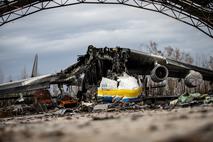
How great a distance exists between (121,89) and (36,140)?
41.7 feet

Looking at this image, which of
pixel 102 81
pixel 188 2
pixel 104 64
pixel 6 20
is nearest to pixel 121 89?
pixel 102 81

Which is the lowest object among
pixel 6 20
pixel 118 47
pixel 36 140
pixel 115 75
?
pixel 36 140

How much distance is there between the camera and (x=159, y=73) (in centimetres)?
1777

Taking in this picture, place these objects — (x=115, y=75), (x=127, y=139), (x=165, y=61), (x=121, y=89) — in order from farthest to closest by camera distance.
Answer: (x=165, y=61) → (x=115, y=75) → (x=121, y=89) → (x=127, y=139)

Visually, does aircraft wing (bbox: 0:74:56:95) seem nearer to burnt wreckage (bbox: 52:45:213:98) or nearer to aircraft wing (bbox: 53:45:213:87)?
burnt wreckage (bbox: 52:45:213:98)

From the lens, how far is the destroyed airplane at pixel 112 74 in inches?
650

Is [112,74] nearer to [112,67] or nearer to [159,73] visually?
[112,67]

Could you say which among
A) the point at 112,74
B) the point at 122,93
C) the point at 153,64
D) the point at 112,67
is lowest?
the point at 122,93

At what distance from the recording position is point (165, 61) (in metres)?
19.1

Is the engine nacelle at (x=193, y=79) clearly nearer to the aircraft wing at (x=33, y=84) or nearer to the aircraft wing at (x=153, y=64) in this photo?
the aircraft wing at (x=153, y=64)

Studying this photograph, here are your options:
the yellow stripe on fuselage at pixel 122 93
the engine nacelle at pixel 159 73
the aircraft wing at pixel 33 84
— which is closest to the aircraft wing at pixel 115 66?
the engine nacelle at pixel 159 73

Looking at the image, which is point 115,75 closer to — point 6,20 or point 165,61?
point 165,61

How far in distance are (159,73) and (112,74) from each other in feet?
7.92

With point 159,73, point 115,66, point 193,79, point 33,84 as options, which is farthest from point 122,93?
point 33,84
